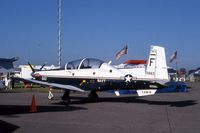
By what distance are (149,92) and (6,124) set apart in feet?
26.6

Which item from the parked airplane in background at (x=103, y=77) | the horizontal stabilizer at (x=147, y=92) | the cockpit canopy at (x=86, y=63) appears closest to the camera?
the parked airplane in background at (x=103, y=77)

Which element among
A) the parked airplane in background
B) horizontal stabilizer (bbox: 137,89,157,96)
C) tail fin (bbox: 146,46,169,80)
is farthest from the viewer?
horizontal stabilizer (bbox: 137,89,157,96)

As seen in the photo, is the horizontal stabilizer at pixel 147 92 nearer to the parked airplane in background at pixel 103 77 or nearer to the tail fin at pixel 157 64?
the parked airplane in background at pixel 103 77

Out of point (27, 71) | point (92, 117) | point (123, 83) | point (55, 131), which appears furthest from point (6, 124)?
point (27, 71)

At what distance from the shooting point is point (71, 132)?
843 centimetres

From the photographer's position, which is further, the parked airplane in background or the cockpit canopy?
the cockpit canopy

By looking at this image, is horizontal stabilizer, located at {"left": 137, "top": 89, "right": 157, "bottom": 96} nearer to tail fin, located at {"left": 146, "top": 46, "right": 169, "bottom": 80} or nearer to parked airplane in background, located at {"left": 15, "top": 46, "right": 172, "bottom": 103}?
parked airplane in background, located at {"left": 15, "top": 46, "right": 172, "bottom": 103}

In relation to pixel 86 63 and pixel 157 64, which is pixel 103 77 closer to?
pixel 86 63

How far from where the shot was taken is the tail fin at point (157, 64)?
15346mm

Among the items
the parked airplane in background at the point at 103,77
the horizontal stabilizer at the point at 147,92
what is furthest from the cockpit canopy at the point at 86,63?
the horizontal stabilizer at the point at 147,92

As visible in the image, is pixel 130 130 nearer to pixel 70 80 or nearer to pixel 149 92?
pixel 149 92

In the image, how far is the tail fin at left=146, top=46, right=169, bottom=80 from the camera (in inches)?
604

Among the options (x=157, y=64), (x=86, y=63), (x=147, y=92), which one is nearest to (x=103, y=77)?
(x=86, y=63)

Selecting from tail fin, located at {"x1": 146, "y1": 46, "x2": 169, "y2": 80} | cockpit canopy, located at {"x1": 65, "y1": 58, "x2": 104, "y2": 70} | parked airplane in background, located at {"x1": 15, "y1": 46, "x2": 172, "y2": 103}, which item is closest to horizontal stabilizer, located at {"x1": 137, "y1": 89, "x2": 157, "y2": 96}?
parked airplane in background, located at {"x1": 15, "y1": 46, "x2": 172, "y2": 103}
